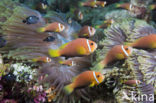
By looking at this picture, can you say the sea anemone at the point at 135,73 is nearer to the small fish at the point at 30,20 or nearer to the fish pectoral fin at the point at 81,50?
the fish pectoral fin at the point at 81,50

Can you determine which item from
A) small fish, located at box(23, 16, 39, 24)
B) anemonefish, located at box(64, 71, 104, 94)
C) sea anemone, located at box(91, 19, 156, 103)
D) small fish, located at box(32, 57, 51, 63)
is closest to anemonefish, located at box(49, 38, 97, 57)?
anemonefish, located at box(64, 71, 104, 94)

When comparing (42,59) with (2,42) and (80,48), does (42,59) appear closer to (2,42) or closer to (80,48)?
(2,42)

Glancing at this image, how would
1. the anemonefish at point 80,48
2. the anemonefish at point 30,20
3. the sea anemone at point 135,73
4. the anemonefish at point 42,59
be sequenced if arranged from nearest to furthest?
the anemonefish at point 80,48 → the sea anemone at point 135,73 → the anemonefish at point 42,59 → the anemonefish at point 30,20

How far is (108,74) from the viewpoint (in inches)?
112

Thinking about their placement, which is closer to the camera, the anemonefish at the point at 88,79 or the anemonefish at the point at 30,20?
the anemonefish at the point at 88,79

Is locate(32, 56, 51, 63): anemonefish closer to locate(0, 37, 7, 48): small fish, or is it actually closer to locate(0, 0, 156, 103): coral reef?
locate(0, 0, 156, 103): coral reef

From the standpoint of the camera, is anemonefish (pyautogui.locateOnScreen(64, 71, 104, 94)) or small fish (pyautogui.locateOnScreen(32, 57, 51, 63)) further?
small fish (pyautogui.locateOnScreen(32, 57, 51, 63))

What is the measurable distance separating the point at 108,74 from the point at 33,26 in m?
2.14

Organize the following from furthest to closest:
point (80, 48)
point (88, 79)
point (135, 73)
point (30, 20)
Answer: point (30, 20)
point (135, 73)
point (88, 79)
point (80, 48)

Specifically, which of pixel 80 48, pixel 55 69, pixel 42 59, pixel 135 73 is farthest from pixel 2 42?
pixel 135 73

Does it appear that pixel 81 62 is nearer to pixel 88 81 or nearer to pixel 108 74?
pixel 108 74

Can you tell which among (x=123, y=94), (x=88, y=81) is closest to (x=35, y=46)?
(x=88, y=81)

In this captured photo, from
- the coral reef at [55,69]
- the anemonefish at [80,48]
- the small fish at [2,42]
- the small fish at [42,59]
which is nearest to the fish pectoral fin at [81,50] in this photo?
the anemonefish at [80,48]

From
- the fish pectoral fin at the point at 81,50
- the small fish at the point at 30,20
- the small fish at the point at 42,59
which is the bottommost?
the small fish at the point at 42,59
